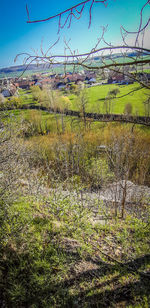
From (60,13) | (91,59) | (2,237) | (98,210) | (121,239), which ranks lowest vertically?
(98,210)

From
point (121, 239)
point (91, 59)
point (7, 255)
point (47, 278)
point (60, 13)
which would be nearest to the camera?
point (60, 13)

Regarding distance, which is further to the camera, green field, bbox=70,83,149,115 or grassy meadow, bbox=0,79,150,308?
green field, bbox=70,83,149,115

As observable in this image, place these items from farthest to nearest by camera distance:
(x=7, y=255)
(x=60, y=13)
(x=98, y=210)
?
(x=98, y=210), (x=7, y=255), (x=60, y=13)

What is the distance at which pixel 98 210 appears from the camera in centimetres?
584

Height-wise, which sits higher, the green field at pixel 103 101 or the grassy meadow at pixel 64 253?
the green field at pixel 103 101

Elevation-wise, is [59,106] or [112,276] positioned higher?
[59,106]

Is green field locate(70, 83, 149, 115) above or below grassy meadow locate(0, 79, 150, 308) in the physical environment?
above

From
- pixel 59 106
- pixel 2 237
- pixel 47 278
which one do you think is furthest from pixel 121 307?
pixel 59 106

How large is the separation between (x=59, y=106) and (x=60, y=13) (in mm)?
30800

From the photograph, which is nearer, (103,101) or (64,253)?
(64,253)

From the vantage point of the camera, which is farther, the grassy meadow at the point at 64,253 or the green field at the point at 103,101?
the green field at the point at 103,101

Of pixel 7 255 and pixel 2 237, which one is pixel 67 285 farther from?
pixel 2 237

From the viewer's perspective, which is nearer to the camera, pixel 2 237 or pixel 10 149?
pixel 2 237

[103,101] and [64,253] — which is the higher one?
[103,101]
